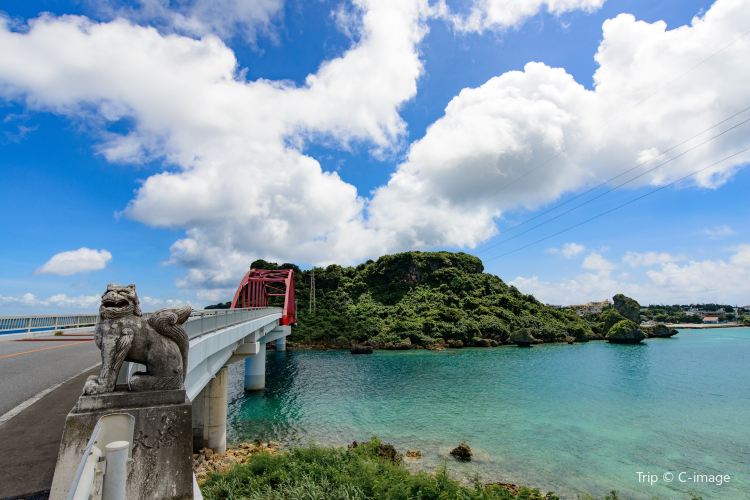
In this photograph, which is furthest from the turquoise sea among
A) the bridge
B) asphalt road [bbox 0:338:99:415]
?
asphalt road [bbox 0:338:99:415]

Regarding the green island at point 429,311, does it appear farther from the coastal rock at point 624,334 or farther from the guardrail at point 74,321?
the guardrail at point 74,321

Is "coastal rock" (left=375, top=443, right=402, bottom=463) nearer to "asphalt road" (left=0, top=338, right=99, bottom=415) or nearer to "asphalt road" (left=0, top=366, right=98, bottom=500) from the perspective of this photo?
"asphalt road" (left=0, top=366, right=98, bottom=500)

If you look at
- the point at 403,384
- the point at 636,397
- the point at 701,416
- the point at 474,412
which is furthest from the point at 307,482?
the point at 636,397

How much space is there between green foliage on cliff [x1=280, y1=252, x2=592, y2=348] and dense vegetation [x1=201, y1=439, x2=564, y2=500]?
47025mm

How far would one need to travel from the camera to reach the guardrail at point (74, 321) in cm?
1257

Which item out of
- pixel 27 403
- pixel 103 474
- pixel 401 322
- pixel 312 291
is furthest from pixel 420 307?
pixel 103 474

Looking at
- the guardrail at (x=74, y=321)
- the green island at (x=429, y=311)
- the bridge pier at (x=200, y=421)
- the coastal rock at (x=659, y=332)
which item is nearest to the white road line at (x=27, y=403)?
the guardrail at (x=74, y=321)

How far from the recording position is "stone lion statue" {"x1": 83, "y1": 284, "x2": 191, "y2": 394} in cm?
515

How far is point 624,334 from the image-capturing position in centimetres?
6894

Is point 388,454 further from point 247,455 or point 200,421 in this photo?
point 200,421

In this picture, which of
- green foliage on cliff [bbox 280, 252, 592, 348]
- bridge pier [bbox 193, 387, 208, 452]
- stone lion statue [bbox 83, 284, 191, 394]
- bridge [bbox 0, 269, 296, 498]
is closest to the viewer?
bridge [bbox 0, 269, 296, 498]

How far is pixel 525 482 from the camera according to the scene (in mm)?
13031

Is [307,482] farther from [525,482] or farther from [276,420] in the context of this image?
[276,420]

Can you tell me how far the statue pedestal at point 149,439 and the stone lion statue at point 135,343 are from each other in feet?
0.54
